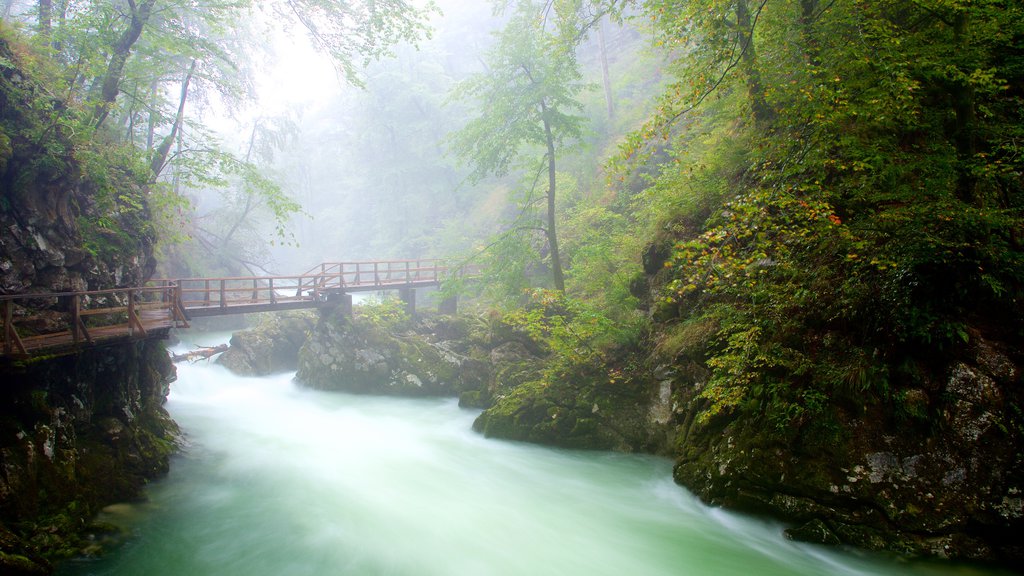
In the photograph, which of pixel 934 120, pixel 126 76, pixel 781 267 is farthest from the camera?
pixel 126 76

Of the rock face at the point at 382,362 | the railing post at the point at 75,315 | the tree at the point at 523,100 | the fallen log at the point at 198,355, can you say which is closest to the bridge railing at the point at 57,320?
the railing post at the point at 75,315

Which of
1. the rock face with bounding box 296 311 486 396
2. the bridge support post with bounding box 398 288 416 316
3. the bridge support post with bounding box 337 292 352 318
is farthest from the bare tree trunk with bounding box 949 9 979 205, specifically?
the bridge support post with bounding box 398 288 416 316

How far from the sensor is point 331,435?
11.6m

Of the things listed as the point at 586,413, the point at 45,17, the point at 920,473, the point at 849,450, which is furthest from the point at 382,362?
the point at 920,473

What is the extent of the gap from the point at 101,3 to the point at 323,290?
30.3 feet

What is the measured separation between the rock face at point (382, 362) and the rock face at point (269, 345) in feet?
5.99

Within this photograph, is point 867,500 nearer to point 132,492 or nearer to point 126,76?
point 132,492

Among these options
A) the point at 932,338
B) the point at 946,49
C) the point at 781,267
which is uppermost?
the point at 946,49

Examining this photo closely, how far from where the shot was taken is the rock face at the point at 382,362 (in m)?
14.8

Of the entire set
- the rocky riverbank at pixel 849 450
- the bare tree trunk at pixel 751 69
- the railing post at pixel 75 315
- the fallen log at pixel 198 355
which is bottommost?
the fallen log at pixel 198 355

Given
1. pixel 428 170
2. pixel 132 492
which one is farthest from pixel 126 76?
pixel 428 170

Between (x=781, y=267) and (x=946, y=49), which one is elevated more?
(x=946, y=49)

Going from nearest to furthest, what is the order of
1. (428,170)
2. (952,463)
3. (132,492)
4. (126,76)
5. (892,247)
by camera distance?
(952,463), (892,247), (132,492), (126,76), (428,170)

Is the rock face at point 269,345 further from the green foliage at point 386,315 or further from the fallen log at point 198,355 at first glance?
the green foliage at point 386,315
